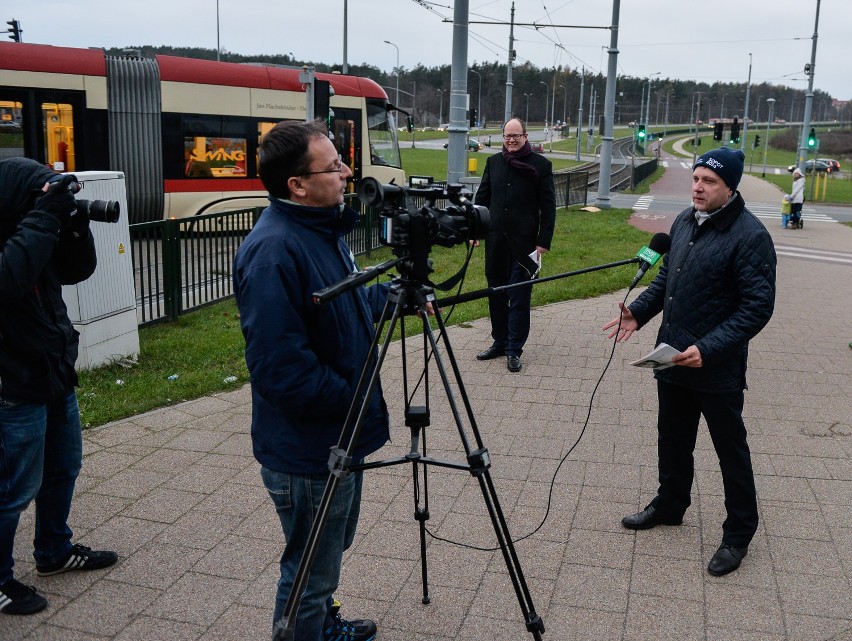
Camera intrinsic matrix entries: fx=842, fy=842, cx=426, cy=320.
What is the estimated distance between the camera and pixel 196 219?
917 centimetres

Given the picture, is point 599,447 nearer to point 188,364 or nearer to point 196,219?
point 188,364

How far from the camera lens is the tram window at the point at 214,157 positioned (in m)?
17.0

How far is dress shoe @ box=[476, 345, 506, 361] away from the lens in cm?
736

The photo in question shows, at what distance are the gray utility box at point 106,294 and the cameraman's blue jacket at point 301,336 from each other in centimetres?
438

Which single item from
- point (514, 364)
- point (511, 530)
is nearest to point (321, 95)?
point (514, 364)

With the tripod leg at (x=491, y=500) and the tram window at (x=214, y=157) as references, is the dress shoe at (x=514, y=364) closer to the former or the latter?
the tripod leg at (x=491, y=500)

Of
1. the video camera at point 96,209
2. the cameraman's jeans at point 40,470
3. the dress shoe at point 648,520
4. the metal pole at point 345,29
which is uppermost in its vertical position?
the metal pole at point 345,29

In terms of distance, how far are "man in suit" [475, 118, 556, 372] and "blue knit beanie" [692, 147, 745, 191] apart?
3159 mm

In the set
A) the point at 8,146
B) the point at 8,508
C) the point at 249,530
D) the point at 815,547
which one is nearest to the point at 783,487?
the point at 815,547

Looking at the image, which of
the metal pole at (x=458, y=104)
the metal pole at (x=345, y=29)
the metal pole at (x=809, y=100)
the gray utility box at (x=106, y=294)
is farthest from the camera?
the metal pole at (x=345, y=29)

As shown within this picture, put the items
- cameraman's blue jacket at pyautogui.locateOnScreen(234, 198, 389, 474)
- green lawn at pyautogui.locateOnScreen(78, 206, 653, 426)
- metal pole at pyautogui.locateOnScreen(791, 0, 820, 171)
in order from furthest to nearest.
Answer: metal pole at pyautogui.locateOnScreen(791, 0, 820, 171) < green lawn at pyautogui.locateOnScreen(78, 206, 653, 426) < cameraman's blue jacket at pyautogui.locateOnScreen(234, 198, 389, 474)

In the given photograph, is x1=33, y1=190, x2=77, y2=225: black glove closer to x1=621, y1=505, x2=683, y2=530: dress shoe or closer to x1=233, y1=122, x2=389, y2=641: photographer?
x1=233, y1=122, x2=389, y2=641: photographer

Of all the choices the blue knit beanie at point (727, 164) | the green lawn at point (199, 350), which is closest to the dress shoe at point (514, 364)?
the green lawn at point (199, 350)

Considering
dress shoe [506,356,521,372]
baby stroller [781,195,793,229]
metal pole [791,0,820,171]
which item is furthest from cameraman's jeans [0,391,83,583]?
metal pole [791,0,820,171]
